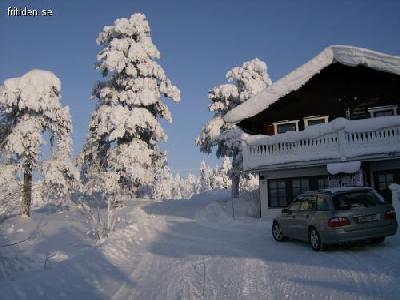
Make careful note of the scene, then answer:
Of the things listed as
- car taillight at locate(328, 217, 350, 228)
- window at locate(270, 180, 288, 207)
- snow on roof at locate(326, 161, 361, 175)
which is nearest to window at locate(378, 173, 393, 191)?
snow on roof at locate(326, 161, 361, 175)

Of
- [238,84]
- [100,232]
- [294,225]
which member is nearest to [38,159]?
[100,232]

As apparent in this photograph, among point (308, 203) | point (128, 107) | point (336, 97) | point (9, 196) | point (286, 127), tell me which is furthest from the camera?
point (128, 107)

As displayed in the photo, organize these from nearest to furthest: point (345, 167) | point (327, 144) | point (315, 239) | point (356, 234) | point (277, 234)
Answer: point (356, 234), point (315, 239), point (277, 234), point (345, 167), point (327, 144)

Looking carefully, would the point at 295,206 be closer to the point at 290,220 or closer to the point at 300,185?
the point at 290,220

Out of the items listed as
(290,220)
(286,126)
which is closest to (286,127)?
(286,126)

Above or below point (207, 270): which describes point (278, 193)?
above

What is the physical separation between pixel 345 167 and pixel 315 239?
7949 millimetres

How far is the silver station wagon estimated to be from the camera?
1085 cm

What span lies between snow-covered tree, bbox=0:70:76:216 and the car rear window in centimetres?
2196

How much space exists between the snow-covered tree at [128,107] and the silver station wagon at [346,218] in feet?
60.8

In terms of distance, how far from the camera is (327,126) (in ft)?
63.8

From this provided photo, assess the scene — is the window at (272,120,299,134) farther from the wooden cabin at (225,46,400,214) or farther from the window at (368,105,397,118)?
the window at (368,105,397,118)

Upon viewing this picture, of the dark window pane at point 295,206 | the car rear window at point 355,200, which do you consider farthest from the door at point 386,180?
the car rear window at point 355,200

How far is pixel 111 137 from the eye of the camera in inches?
1145
